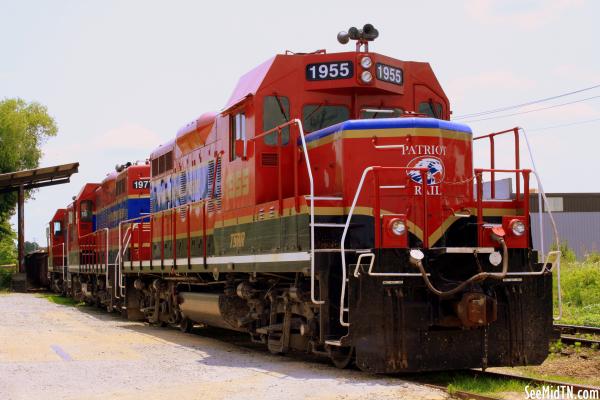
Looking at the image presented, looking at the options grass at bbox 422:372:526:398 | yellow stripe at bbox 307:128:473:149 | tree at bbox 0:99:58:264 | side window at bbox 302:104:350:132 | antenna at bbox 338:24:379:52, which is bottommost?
grass at bbox 422:372:526:398

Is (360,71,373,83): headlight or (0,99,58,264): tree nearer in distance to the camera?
(360,71,373,83): headlight

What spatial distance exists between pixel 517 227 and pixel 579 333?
5664 mm

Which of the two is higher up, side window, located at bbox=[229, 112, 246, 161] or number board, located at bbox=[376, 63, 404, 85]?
number board, located at bbox=[376, 63, 404, 85]

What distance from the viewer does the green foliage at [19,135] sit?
5128 centimetres

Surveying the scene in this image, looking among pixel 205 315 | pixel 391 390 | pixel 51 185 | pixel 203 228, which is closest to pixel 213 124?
pixel 203 228

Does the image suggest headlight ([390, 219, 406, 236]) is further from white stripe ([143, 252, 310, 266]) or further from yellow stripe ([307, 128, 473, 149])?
yellow stripe ([307, 128, 473, 149])

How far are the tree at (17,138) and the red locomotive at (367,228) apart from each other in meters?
40.3

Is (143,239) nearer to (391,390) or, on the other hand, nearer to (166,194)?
(166,194)

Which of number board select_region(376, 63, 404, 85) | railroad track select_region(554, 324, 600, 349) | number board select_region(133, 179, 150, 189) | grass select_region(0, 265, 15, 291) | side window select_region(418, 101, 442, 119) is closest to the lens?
number board select_region(376, 63, 404, 85)

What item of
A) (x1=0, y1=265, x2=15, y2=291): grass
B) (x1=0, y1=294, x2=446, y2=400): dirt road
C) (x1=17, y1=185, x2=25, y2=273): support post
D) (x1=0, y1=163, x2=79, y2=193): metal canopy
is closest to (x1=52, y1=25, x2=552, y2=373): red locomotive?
(x1=0, y1=294, x2=446, y2=400): dirt road

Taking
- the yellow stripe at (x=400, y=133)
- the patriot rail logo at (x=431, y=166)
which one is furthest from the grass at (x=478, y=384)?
the yellow stripe at (x=400, y=133)

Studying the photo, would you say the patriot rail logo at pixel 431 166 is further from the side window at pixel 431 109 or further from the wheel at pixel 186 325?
the wheel at pixel 186 325

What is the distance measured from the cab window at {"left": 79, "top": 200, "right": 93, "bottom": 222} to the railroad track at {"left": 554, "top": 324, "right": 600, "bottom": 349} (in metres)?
17.3

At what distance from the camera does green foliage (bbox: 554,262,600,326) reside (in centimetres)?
1819
